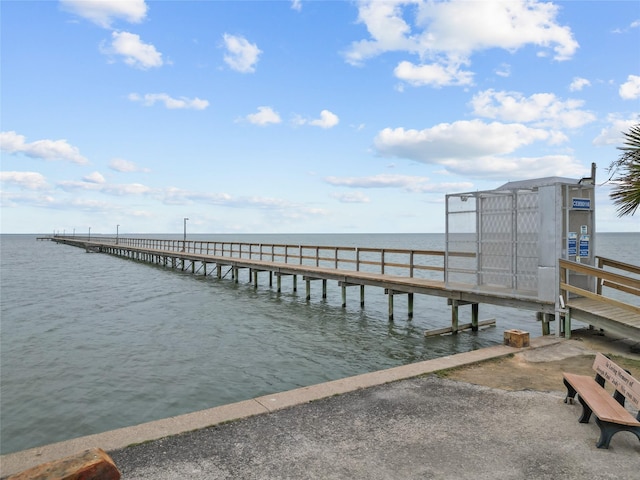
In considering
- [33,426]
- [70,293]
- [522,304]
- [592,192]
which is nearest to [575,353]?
[522,304]

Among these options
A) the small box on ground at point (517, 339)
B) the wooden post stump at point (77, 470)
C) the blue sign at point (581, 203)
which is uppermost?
the blue sign at point (581, 203)

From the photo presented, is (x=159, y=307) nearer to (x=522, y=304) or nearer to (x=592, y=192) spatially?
(x=522, y=304)

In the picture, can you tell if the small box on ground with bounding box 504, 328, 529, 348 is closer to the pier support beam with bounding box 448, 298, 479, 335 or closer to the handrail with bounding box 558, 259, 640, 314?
the handrail with bounding box 558, 259, 640, 314

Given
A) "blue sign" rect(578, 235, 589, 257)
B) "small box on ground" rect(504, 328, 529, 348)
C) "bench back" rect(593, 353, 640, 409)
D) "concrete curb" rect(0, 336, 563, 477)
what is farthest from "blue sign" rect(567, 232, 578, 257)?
"bench back" rect(593, 353, 640, 409)

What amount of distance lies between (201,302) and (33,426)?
503 inches

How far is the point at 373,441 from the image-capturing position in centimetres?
428

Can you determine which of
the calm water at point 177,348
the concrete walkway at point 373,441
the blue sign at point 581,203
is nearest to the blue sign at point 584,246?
the blue sign at point 581,203

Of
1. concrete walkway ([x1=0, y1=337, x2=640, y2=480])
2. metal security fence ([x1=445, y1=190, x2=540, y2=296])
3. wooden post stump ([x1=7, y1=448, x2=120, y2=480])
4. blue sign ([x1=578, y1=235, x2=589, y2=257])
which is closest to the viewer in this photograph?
wooden post stump ([x1=7, y1=448, x2=120, y2=480])

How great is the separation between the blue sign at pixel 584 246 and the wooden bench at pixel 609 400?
5.33m

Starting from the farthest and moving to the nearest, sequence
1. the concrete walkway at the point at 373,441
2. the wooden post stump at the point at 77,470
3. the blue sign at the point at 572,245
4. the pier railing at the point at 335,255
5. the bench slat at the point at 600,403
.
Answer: the pier railing at the point at 335,255, the blue sign at the point at 572,245, the bench slat at the point at 600,403, the concrete walkway at the point at 373,441, the wooden post stump at the point at 77,470

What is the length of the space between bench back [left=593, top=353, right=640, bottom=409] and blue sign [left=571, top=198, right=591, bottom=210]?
531 centimetres

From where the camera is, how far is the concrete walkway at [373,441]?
3.76m

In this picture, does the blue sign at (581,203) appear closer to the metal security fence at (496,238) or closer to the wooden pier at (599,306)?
the metal security fence at (496,238)

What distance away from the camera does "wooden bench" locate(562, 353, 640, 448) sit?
3.95 metres
